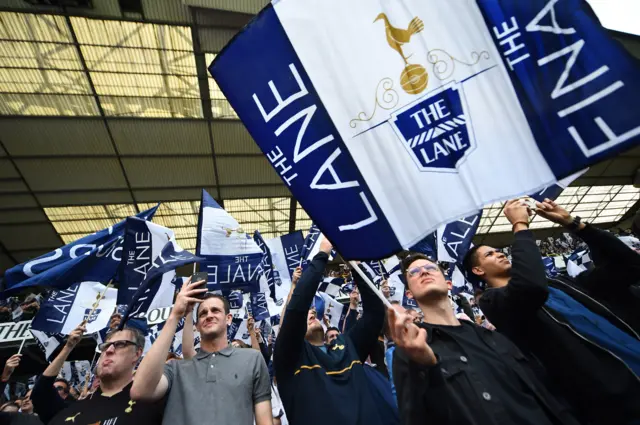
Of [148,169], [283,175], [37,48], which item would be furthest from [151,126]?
[283,175]

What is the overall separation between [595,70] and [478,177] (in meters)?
0.53

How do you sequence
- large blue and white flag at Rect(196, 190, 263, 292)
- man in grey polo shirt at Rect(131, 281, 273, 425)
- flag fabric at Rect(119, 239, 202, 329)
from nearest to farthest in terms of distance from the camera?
man in grey polo shirt at Rect(131, 281, 273, 425), flag fabric at Rect(119, 239, 202, 329), large blue and white flag at Rect(196, 190, 263, 292)

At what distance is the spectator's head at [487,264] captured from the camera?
6.62 feet

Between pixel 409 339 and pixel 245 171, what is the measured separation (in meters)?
9.40

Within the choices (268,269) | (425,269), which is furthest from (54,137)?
(425,269)

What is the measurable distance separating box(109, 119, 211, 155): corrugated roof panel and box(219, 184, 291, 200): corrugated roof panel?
1710mm

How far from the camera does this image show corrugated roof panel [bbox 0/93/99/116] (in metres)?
7.68

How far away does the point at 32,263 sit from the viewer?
3.35 m

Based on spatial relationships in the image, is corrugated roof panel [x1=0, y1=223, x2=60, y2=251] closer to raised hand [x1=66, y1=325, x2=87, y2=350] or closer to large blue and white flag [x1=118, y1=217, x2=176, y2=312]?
large blue and white flag [x1=118, y1=217, x2=176, y2=312]

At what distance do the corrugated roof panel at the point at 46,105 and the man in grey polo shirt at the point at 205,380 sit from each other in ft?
27.1

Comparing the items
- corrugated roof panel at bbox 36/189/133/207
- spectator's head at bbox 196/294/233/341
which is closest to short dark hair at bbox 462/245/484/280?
spectator's head at bbox 196/294/233/341

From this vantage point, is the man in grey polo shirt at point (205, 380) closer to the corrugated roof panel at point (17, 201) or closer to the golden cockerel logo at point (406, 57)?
the golden cockerel logo at point (406, 57)

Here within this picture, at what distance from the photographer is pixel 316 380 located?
1.82 metres

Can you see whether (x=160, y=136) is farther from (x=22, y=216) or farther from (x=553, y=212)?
(x=553, y=212)
